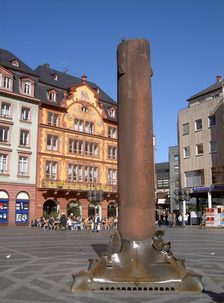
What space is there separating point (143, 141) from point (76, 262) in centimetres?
484

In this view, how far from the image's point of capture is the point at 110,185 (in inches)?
2274

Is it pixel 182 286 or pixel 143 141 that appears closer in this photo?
pixel 182 286

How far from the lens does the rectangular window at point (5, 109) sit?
46862 millimetres

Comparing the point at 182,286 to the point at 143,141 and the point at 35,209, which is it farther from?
the point at 35,209

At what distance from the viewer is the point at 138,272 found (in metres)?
7.80

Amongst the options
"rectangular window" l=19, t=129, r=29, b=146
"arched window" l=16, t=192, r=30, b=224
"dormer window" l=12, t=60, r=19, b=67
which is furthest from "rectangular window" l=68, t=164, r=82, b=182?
"dormer window" l=12, t=60, r=19, b=67

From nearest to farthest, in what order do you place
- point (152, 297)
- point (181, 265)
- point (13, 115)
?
point (152, 297), point (181, 265), point (13, 115)

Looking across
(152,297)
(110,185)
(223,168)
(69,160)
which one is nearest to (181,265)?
(152,297)

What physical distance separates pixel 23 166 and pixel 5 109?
6851 millimetres

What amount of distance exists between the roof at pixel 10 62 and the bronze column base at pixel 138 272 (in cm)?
4407

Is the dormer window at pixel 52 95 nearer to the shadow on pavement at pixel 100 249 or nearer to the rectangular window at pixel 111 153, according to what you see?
the rectangular window at pixel 111 153

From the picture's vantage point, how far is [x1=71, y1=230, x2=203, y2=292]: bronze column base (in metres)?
7.62

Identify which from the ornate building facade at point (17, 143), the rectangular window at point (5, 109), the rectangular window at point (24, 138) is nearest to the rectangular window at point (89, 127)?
the ornate building facade at point (17, 143)

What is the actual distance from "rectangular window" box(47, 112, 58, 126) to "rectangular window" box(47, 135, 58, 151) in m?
1.70
